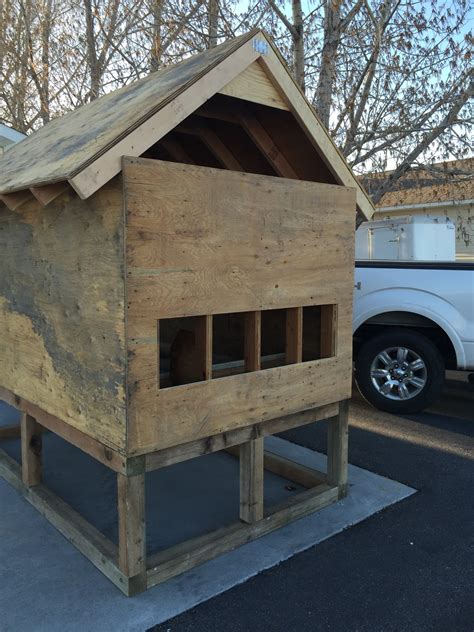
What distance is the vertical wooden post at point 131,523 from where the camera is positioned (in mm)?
2615

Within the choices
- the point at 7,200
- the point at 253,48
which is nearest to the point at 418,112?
the point at 253,48

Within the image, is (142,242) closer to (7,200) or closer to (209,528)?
(7,200)

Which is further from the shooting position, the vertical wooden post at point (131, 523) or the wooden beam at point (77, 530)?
the wooden beam at point (77, 530)

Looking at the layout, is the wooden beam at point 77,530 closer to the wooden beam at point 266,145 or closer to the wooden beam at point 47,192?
the wooden beam at point 47,192

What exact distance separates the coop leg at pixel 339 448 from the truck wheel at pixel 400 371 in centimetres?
223

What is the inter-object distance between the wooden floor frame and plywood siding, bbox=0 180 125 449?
1.02 ft

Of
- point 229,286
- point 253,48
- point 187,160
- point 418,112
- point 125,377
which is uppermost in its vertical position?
point 418,112

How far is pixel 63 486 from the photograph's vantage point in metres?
3.93

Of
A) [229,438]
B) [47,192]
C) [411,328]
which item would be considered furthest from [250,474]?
[411,328]

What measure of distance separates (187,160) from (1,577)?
296 cm

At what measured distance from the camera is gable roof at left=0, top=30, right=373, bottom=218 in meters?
2.30

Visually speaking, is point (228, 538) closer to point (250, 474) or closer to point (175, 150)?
point (250, 474)

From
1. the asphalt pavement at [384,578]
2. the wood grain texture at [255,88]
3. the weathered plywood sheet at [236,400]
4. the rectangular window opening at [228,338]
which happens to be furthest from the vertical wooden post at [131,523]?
the wood grain texture at [255,88]

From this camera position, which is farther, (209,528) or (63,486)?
(63,486)
